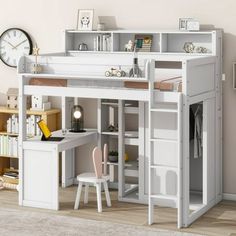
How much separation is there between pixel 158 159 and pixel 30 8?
2.37 metres

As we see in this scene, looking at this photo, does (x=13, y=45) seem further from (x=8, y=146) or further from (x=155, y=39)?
(x=155, y=39)

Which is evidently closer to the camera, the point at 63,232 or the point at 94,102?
the point at 63,232

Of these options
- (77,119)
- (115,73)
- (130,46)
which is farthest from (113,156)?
(115,73)

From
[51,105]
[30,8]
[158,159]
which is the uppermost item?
[30,8]

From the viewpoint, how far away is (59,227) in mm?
5754

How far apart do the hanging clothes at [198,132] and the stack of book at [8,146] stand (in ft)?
6.65

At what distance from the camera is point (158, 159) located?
6367 mm

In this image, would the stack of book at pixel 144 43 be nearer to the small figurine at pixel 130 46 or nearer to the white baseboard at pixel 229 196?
the small figurine at pixel 130 46

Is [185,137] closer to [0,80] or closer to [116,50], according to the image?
[116,50]

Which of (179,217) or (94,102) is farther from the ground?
(94,102)

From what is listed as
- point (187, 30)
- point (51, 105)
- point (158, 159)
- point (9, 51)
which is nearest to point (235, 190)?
point (158, 159)

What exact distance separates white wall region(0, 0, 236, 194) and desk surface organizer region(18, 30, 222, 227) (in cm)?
10

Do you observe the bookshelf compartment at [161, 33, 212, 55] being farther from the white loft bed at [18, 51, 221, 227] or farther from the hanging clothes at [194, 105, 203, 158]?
the hanging clothes at [194, 105, 203, 158]

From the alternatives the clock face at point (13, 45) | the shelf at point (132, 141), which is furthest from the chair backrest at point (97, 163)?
the clock face at point (13, 45)
